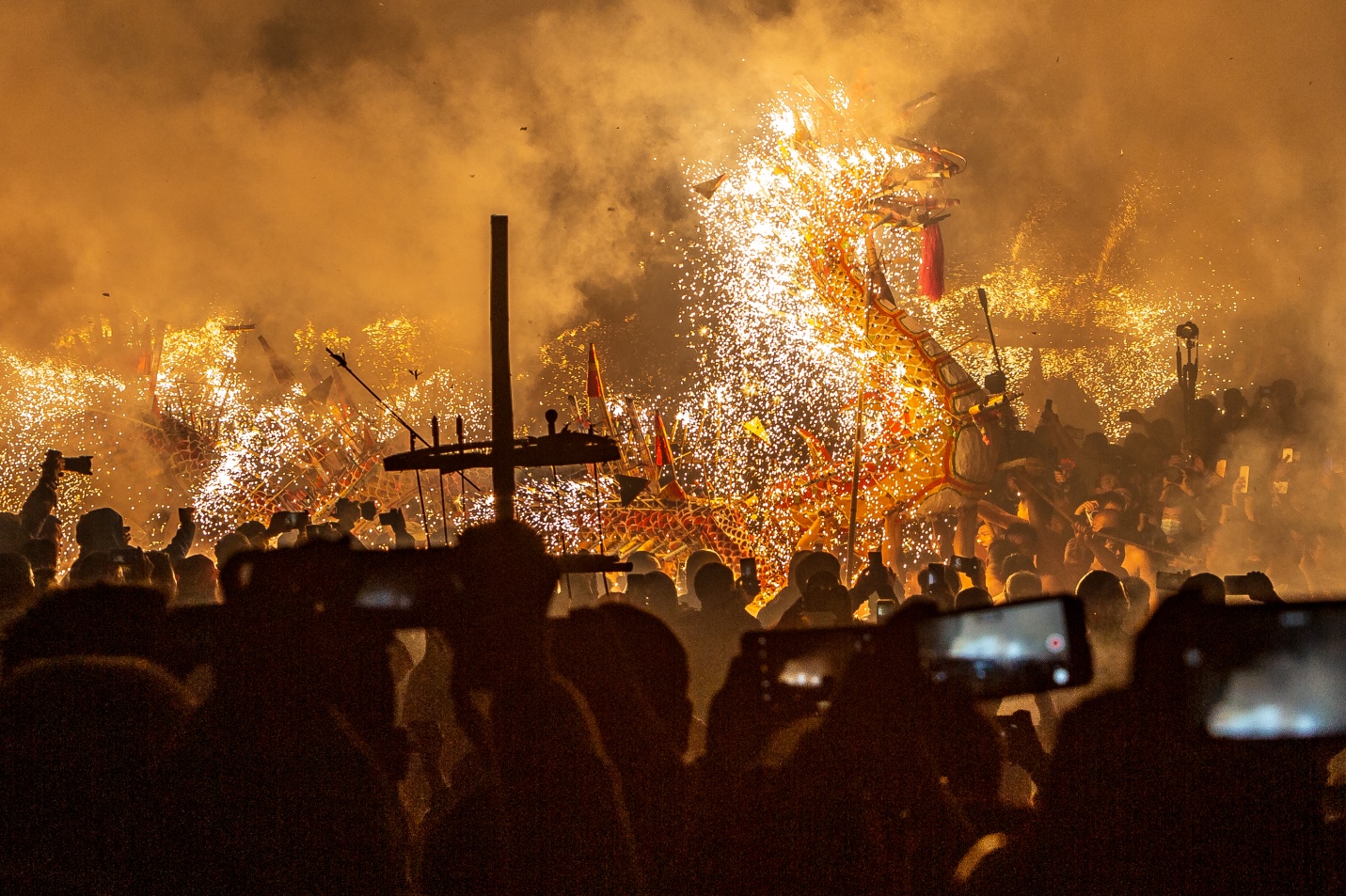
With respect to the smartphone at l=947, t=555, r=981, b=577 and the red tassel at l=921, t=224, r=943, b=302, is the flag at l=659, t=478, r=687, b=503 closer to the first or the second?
the smartphone at l=947, t=555, r=981, b=577

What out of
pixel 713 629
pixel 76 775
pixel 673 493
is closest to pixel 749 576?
pixel 713 629

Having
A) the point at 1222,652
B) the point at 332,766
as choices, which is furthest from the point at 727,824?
the point at 1222,652

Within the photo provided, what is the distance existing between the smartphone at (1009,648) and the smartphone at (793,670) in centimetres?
19

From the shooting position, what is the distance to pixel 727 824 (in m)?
1.69

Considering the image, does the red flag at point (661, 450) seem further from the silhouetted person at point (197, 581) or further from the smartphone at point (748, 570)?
the silhouetted person at point (197, 581)

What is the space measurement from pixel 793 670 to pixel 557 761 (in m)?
0.40

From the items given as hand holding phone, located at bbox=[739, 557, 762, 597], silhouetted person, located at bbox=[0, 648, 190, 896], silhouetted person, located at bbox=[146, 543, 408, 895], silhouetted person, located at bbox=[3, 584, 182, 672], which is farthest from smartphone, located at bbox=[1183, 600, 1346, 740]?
hand holding phone, located at bbox=[739, 557, 762, 597]

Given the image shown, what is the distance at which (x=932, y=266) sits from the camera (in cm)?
1366

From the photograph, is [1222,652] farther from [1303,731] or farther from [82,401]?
[82,401]

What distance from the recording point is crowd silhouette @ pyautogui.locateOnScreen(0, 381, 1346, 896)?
1.39 m

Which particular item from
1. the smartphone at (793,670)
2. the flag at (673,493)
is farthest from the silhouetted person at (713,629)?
the flag at (673,493)

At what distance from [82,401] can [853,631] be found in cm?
1311

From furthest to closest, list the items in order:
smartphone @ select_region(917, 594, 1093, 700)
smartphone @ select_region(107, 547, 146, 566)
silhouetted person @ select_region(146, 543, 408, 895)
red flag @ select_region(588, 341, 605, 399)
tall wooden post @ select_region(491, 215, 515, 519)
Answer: red flag @ select_region(588, 341, 605, 399) < smartphone @ select_region(107, 547, 146, 566) < tall wooden post @ select_region(491, 215, 515, 519) < silhouetted person @ select_region(146, 543, 408, 895) < smartphone @ select_region(917, 594, 1093, 700)

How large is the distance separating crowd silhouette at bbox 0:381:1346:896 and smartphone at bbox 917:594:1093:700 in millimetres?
24
